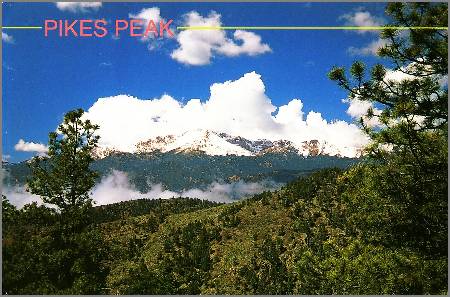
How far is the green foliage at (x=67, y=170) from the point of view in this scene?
25703mm

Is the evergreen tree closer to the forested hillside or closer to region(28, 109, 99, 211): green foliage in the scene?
the forested hillside

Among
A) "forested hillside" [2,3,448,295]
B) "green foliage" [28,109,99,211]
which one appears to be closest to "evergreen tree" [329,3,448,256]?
"forested hillside" [2,3,448,295]

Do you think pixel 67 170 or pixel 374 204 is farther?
pixel 67 170

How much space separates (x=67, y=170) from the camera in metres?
25.9

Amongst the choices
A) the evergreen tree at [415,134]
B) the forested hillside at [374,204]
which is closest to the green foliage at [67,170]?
the forested hillside at [374,204]

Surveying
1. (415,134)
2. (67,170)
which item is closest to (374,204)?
(415,134)

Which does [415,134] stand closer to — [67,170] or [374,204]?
[374,204]

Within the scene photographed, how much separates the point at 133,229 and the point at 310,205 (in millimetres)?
63886

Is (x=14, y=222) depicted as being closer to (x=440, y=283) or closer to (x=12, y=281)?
(x=12, y=281)

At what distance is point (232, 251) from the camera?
388ft

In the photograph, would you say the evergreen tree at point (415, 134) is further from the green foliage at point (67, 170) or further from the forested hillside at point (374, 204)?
the green foliage at point (67, 170)

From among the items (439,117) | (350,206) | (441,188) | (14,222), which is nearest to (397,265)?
(350,206)

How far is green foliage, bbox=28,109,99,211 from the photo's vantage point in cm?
2570

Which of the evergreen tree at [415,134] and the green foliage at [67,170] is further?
the green foliage at [67,170]
